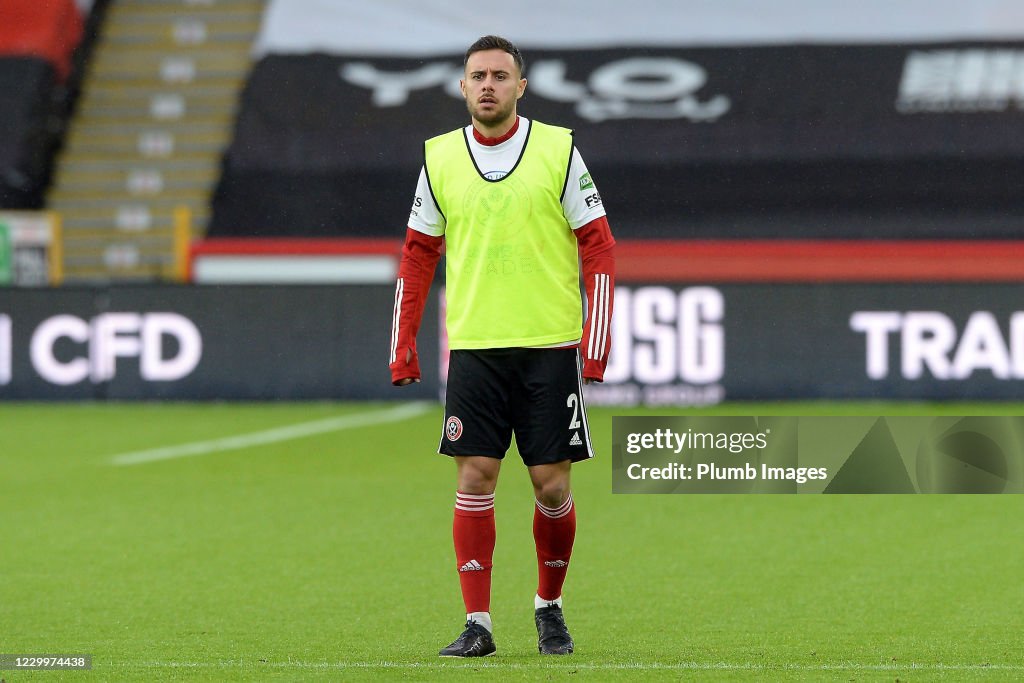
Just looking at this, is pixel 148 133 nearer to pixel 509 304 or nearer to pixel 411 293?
pixel 411 293

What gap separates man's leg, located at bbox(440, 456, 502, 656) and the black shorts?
0.22 feet

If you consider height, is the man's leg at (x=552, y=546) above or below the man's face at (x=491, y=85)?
below

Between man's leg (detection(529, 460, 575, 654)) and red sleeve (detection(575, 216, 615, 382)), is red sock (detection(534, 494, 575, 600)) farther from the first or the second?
red sleeve (detection(575, 216, 615, 382))

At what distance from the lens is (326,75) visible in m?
24.3

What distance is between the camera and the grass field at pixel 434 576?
5586mm

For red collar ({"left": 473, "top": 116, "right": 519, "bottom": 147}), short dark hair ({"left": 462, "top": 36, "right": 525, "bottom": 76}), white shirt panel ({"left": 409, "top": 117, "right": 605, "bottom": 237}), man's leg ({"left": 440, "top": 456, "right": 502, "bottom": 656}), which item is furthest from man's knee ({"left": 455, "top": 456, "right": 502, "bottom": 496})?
short dark hair ({"left": 462, "top": 36, "right": 525, "bottom": 76})

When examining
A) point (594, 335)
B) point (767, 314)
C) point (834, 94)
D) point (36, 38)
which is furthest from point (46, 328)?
point (594, 335)

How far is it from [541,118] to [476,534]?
18.3m

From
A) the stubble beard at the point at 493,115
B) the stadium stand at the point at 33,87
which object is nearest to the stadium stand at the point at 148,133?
the stadium stand at the point at 33,87

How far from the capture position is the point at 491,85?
5582mm

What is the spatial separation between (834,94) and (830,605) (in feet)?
57.8

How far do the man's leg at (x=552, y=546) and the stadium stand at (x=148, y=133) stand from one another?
18.4m

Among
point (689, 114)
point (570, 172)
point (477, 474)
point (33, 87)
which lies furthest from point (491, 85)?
point (33, 87)

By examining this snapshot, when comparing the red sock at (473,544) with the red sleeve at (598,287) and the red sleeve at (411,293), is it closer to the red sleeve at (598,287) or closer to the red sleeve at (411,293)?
the red sleeve at (411,293)
